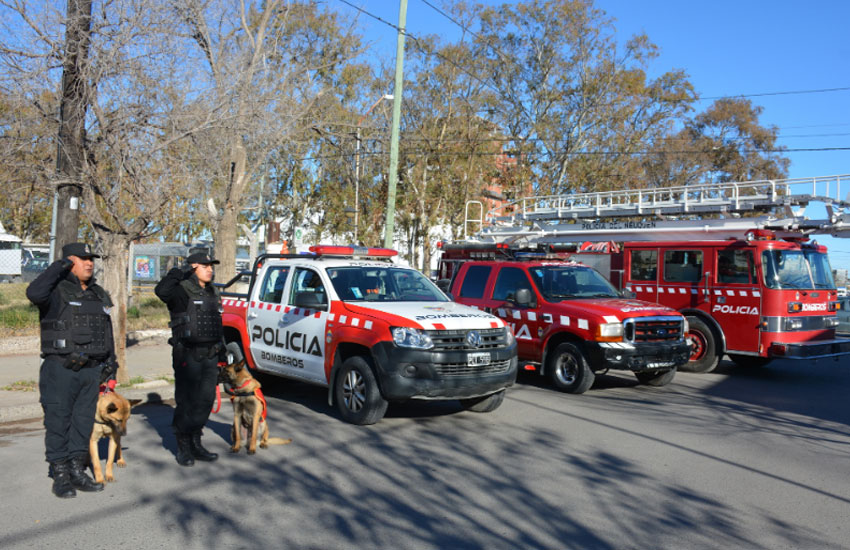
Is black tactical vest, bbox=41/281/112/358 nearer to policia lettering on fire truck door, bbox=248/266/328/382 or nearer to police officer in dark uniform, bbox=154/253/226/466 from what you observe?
police officer in dark uniform, bbox=154/253/226/466

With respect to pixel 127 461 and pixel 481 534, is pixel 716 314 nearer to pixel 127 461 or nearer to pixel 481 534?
pixel 481 534

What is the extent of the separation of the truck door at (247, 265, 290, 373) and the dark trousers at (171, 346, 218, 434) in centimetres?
259

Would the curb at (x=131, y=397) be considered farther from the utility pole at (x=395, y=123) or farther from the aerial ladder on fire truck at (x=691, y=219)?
the aerial ladder on fire truck at (x=691, y=219)

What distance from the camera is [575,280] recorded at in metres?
11.4

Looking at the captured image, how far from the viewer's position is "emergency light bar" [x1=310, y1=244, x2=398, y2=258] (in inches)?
356

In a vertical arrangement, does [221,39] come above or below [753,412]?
above

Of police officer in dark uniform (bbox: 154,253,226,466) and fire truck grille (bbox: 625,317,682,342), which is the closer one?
police officer in dark uniform (bbox: 154,253,226,466)

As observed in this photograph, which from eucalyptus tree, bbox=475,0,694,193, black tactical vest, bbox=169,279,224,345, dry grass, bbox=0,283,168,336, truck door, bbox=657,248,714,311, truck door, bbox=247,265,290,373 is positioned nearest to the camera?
black tactical vest, bbox=169,279,224,345

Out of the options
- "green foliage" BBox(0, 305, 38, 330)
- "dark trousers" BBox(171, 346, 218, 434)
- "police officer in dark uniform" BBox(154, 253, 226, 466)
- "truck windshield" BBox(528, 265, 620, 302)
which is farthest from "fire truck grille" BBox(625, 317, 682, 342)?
"green foliage" BBox(0, 305, 38, 330)

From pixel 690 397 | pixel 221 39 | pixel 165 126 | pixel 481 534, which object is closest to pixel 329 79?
pixel 221 39

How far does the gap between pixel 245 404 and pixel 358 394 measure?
145cm

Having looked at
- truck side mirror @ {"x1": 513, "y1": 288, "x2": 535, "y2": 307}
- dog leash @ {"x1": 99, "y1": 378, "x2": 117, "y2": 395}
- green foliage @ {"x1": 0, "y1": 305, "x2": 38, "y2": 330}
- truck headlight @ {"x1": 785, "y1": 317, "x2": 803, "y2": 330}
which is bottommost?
dog leash @ {"x1": 99, "y1": 378, "x2": 117, "y2": 395}

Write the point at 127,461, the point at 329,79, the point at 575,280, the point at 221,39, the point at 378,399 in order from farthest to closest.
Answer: the point at 329,79 → the point at 221,39 → the point at 575,280 → the point at 378,399 → the point at 127,461

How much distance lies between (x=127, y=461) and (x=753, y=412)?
7.49 m
